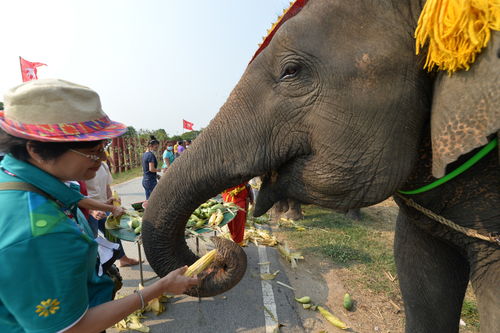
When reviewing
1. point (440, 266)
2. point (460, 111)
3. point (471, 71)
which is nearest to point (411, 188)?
point (460, 111)

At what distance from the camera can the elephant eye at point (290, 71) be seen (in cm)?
145

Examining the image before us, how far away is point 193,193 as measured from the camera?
5.45 feet

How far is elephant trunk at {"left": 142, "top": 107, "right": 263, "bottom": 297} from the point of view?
1.59m

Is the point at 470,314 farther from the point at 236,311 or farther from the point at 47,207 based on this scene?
the point at 47,207

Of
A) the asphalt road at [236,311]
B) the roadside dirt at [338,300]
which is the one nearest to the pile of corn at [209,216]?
the asphalt road at [236,311]

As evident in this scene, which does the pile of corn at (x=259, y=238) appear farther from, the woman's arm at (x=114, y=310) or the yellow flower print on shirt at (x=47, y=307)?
the yellow flower print on shirt at (x=47, y=307)

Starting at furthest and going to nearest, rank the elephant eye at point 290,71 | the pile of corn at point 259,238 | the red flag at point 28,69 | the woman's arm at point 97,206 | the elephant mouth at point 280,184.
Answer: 1. the red flag at point 28,69
2. the pile of corn at point 259,238
3. the woman's arm at point 97,206
4. the elephant mouth at point 280,184
5. the elephant eye at point 290,71

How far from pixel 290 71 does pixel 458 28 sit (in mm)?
708

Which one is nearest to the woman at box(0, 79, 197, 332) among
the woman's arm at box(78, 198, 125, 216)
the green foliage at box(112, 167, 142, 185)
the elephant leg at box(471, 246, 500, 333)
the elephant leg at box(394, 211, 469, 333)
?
the woman's arm at box(78, 198, 125, 216)

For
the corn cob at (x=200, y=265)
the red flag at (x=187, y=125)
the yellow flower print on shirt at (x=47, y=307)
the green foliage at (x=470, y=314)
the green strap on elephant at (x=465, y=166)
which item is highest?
the green strap on elephant at (x=465, y=166)

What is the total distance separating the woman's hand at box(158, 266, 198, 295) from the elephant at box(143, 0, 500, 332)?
0.23m

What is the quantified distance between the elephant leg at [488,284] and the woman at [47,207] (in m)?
1.72

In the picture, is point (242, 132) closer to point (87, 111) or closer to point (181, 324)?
point (87, 111)

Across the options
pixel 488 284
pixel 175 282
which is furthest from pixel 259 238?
pixel 488 284
